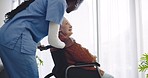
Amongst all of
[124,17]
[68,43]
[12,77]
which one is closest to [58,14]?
[12,77]

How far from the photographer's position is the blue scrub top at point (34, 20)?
1262 millimetres

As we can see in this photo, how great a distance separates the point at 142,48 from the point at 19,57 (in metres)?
2.54

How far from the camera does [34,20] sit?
4.32ft

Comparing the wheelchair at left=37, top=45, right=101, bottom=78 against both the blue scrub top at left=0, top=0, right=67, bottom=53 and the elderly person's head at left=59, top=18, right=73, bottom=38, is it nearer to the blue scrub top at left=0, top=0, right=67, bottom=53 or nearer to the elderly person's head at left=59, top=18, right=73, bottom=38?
the elderly person's head at left=59, top=18, right=73, bottom=38

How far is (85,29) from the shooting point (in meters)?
3.37

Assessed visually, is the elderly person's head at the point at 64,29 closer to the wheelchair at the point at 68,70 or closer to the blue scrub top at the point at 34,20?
the wheelchair at the point at 68,70

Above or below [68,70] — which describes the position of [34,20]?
above

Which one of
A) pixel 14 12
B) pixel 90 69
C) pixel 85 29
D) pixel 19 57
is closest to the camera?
pixel 19 57

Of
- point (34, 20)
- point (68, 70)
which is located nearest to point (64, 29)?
point (68, 70)

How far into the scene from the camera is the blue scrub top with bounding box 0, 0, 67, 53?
4.14 feet

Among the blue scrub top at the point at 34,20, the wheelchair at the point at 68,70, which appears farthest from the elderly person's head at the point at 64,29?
the blue scrub top at the point at 34,20

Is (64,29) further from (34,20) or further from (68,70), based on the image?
(34,20)

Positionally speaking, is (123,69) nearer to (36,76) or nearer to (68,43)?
(68,43)

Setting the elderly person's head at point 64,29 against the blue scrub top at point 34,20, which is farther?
the elderly person's head at point 64,29
